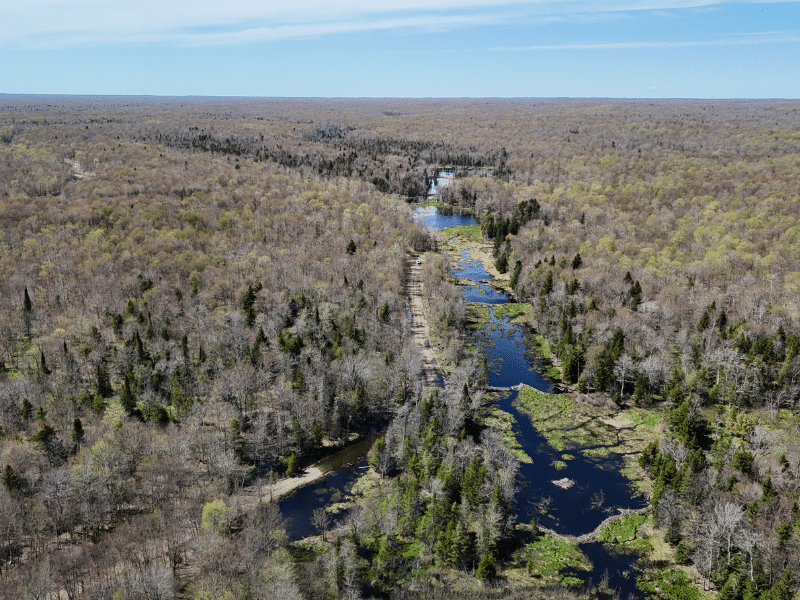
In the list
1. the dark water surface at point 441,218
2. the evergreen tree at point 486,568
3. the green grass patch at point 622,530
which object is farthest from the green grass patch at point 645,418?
the dark water surface at point 441,218

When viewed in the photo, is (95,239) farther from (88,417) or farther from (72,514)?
(72,514)

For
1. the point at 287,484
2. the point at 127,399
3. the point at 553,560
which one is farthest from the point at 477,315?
the point at 127,399

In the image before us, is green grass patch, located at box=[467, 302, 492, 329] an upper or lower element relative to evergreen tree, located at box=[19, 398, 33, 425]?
upper

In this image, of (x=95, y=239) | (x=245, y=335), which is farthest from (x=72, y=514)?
(x=95, y=239)

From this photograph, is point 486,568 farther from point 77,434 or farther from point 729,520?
point 77,434

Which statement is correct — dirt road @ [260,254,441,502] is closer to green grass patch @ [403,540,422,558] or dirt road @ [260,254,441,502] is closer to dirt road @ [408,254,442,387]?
dirt road @ [408,254,442,387]

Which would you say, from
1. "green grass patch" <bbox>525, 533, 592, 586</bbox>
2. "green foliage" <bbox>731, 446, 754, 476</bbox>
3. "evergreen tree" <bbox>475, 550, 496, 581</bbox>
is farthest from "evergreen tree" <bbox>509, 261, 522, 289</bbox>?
"evergreen tree" <bbox>475, 550, 496, 581</bbox>
